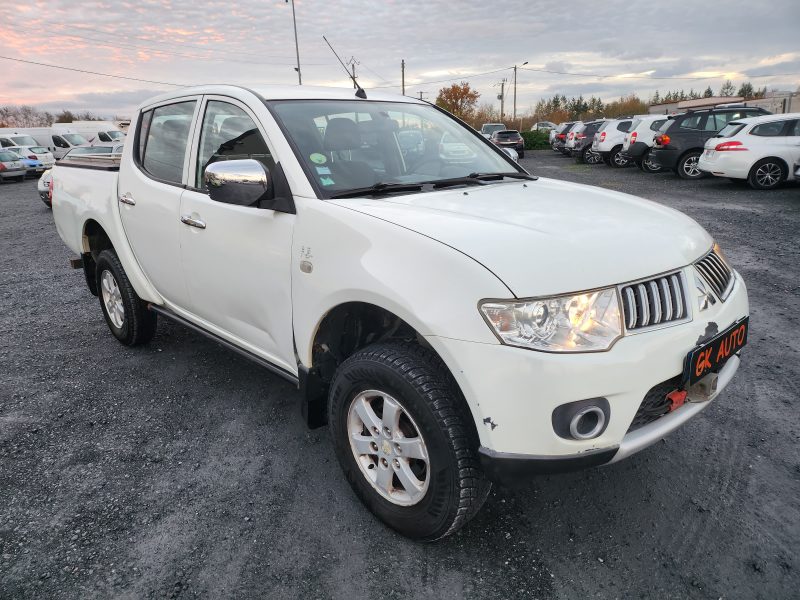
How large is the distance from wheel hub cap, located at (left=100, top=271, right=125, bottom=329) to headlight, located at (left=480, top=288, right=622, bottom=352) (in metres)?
3.40

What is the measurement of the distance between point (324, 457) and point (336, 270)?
119 centimetres

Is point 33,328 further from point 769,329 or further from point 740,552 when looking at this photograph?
point 769,329

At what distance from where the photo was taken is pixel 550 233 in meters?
2.06

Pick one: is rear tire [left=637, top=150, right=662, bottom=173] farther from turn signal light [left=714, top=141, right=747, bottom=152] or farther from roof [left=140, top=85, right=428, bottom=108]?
roof [left=140, top=85, right=428, bottom=108]

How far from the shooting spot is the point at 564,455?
6.10 feet

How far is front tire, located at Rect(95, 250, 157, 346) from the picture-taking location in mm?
4094

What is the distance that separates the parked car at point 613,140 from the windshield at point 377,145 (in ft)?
54.8

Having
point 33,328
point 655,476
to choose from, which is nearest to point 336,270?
point 655,476

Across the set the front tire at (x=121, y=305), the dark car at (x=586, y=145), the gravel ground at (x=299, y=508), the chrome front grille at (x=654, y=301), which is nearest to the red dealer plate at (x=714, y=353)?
the chrome front grille at (x=654, y=301)

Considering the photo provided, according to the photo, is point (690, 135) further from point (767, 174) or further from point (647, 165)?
point (767, 174)

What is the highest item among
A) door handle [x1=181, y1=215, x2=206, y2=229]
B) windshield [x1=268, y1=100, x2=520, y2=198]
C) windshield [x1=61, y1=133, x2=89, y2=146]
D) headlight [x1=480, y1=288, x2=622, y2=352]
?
windshield [x1=61, y1=133, x2=89, y2=146]

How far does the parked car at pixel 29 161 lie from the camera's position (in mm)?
23734

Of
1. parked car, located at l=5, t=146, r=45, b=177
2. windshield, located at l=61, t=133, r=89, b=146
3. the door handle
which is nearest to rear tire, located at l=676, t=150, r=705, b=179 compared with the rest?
the door handle

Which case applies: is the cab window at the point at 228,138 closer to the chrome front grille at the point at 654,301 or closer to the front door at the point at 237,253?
the front door at the point at 237,253
